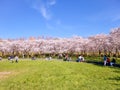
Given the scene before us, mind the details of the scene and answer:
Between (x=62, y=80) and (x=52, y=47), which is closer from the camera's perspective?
(x=62, y=80)

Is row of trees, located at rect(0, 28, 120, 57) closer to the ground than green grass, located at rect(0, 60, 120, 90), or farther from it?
farther from it

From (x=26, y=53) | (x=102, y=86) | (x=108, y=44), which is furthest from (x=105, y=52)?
(x=102, y=86)

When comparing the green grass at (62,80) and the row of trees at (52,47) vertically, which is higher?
the row of trees at (52,47)

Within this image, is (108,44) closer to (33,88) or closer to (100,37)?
(100,37)

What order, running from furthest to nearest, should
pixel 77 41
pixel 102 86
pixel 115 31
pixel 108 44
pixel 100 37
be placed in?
pixel 77 41
pixel 100 37
pixel 108 44
pixel 115 31
pixel 102 86

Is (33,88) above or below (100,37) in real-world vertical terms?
below

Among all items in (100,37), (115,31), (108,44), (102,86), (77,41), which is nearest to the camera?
(102,86)

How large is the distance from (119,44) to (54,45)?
47843 mm

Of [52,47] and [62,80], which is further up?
[52,47]

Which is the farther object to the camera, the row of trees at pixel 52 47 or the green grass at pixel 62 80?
the row of trees at pixel 52 47

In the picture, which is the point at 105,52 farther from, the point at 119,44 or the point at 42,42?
the point at 42,42

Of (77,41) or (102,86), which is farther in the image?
(77,41)

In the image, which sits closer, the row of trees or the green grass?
the green grass

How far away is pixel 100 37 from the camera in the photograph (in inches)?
3723
